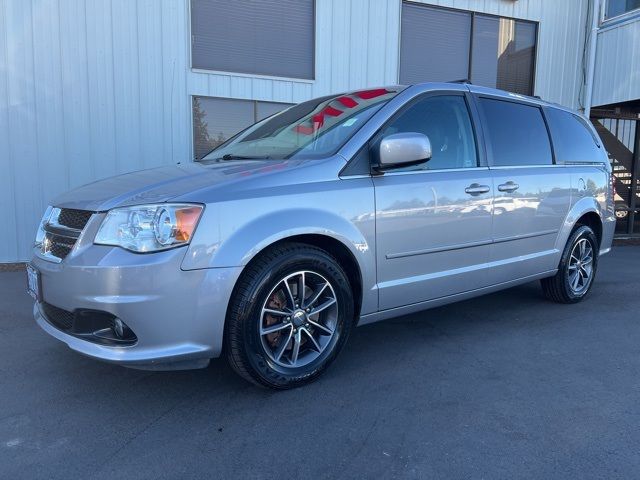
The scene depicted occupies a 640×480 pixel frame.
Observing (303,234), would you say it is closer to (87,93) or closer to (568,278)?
(568,278)

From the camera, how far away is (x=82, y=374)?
323cm

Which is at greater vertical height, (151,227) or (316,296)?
(151,227)

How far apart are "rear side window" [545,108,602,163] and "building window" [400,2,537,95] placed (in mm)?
3766

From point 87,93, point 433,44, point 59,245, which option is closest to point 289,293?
point 59,245

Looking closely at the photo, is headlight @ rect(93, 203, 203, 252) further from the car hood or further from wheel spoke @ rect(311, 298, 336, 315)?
wheel spoke @ rect(311, 298, 336, 315)

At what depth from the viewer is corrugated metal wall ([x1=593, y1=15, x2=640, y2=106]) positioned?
8.86 m

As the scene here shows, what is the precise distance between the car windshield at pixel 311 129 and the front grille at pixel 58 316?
4.85 ft

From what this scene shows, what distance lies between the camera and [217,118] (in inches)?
279

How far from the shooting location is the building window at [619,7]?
9117 millimetres

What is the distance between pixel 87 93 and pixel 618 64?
28.6 ft

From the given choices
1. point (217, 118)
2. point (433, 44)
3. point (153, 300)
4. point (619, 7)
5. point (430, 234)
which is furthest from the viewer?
point (619, 7)

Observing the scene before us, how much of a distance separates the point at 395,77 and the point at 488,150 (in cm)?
466

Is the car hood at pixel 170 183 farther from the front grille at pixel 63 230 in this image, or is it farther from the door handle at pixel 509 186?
the door handle at pixel 509 186

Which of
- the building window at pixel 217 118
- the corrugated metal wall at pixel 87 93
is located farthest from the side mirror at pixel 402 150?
the corrugated metal wall at pixel 87 93
